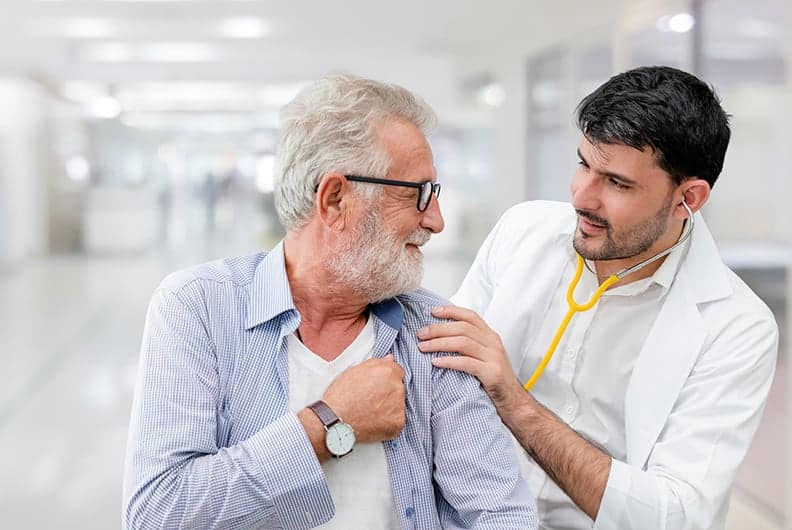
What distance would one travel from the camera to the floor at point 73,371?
392cm

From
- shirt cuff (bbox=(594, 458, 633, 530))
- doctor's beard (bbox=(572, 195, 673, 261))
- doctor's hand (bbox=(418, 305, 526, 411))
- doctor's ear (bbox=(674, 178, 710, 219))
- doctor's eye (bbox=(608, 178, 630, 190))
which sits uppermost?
doctor's eye (bbox=(608, 178, 630, 190))

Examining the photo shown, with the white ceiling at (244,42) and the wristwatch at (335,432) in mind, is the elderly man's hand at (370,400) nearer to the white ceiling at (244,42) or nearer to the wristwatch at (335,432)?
the wristwatch at (335,432)

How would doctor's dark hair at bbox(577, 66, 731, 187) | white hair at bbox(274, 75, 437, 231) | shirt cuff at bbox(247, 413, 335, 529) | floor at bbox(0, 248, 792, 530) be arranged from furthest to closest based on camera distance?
floor at bbox(0, 248, 792, 530), doctor's dark hair at bbox(577, 66, 731, 187), white hair at bbox(274, 75, 437, 231), shirt cuff at bbox(247, 413, 335, 529)

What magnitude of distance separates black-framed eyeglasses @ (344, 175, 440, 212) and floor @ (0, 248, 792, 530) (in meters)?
2.81

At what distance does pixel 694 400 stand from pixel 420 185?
26.6 inches

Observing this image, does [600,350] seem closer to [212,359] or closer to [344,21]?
[212,359]

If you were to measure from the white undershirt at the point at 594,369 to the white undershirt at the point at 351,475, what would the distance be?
46cm

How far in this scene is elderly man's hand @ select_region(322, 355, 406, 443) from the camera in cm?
133

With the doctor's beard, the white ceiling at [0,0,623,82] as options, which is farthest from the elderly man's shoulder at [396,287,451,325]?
the white ceiling at [0,0,623,82]

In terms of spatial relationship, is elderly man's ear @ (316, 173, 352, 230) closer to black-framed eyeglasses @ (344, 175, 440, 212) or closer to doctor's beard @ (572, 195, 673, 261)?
black-framed eyeglasses @ (344, 175, 440, 212)

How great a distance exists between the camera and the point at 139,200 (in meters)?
4.63

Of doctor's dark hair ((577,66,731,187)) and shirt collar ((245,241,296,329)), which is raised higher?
doctor's dark hair ((577,66,731,187))

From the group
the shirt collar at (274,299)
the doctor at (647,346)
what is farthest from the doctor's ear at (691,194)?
the shirt collar at (274,299)

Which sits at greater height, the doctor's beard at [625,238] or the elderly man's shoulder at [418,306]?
the doctor's beard at [625,238]
